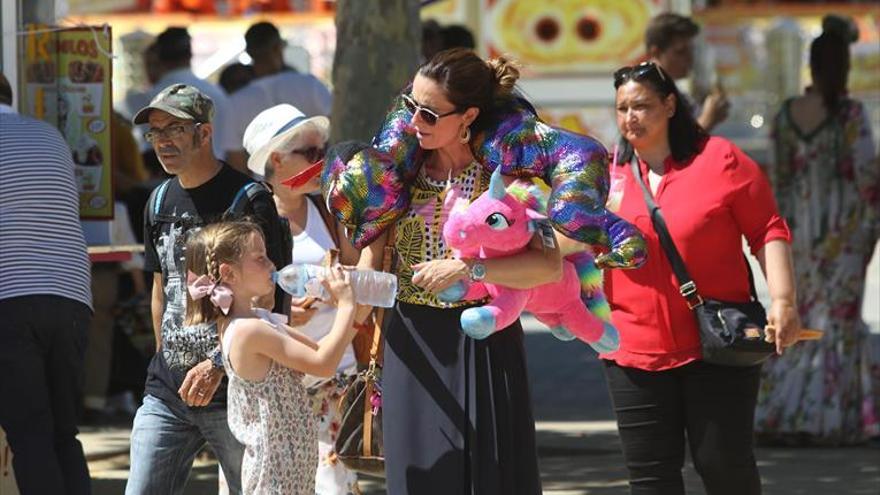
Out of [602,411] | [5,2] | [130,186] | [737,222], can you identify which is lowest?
[602,411]

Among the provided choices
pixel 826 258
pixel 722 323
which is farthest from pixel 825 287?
pixel 722 323

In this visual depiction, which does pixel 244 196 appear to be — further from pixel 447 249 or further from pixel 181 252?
pixel 447 249

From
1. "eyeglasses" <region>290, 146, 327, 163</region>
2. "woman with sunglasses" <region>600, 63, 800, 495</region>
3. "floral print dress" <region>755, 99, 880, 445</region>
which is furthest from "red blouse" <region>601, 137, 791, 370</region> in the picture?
"floral print dress" <region>755, 99, 880, 445</region>

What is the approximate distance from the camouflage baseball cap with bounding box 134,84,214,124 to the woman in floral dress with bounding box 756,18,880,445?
417 cm

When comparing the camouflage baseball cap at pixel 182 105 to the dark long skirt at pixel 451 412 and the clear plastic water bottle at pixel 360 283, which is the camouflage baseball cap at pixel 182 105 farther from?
the dark long skirt at pixel 451 412

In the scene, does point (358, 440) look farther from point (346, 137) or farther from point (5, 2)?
point (346, 137)

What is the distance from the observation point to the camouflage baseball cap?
18.9ft

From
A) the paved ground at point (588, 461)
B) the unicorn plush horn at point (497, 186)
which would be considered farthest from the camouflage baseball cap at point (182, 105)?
the paved ground at point (588, 461)

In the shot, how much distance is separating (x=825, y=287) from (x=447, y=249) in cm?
459

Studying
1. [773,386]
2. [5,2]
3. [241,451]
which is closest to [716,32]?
[773,386]

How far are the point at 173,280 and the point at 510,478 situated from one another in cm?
128

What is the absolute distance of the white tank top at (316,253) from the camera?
6.38 m

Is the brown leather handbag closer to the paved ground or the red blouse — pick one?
the red blouse

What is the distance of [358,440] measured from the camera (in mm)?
5695
